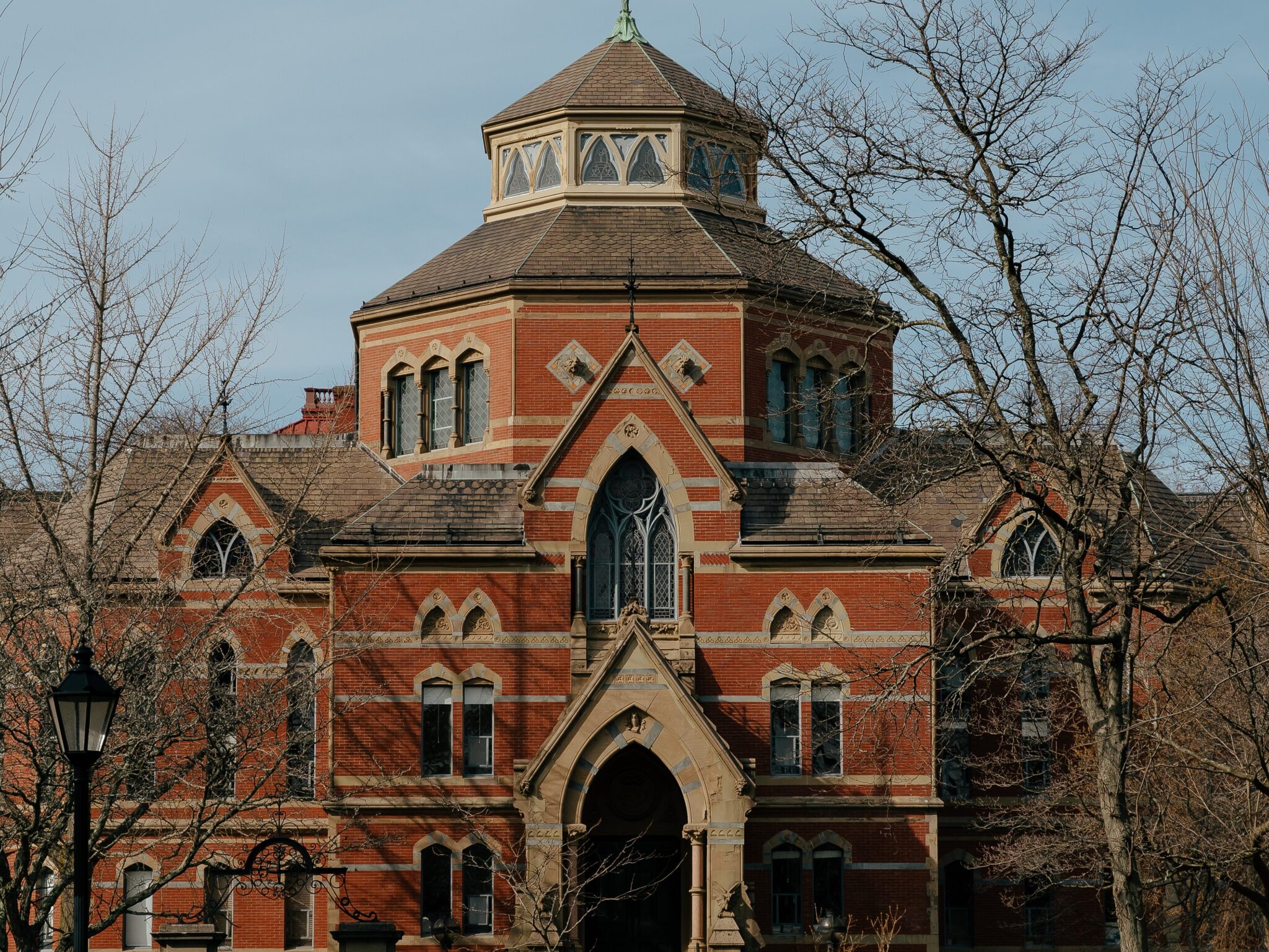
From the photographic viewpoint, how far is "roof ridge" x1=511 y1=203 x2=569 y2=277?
40.9 meters

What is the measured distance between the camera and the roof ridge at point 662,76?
143 feet

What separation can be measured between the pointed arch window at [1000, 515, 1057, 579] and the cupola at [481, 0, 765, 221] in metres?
9.85

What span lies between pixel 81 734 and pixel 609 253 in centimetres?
2620

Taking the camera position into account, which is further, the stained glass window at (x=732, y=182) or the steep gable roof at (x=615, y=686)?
the stained glass window at (x=732, y=182)

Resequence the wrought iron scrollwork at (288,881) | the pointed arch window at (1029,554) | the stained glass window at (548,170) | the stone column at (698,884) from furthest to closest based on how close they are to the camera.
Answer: the stained glass window at (548,170)
the pointed arch window at (1029,554)
the stone column at (698,884)
the wrought iron scrollwork at (288,881)

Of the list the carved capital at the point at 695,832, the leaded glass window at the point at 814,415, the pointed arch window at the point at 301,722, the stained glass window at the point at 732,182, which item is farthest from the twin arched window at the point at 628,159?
the carved capital at the point at 695,832

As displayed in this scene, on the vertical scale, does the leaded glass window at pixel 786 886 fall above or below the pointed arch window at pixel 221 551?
below

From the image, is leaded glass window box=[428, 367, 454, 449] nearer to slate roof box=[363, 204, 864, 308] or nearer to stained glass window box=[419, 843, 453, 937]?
slate roof box=[363, 204, 864, 308]

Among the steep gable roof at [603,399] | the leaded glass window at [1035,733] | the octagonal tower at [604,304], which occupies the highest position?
the octagonal tower at [604,304]

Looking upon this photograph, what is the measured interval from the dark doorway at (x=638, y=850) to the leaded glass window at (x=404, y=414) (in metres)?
10.1

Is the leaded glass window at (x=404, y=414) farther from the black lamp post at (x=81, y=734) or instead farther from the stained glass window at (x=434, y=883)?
the black lamp post at (x=81, y=734)

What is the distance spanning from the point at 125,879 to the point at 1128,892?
22527 millimetres

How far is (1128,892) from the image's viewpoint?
2245 cm

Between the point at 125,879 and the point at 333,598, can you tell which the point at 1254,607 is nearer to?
the point at 333,598
